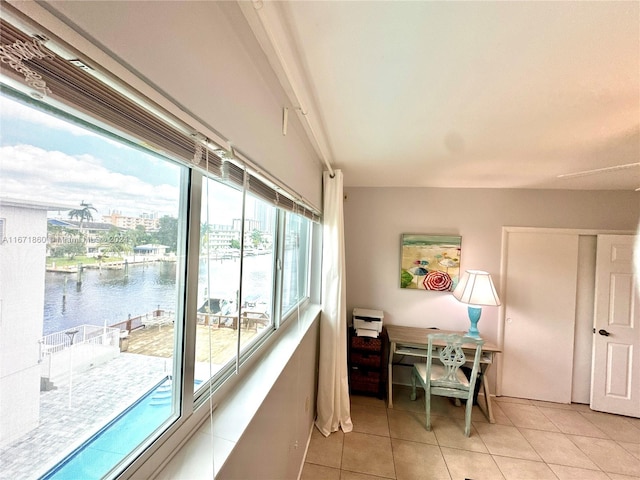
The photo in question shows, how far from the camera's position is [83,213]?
498 mm

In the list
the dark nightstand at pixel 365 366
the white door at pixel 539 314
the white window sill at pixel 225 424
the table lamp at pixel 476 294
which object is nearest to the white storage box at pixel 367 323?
the dark nightstand at pixel 365 366

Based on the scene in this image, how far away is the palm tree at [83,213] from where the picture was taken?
48 centimetres

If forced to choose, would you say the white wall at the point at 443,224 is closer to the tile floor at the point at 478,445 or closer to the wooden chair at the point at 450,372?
the wooden chair at the point at 450,372

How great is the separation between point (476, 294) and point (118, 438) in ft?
10.2

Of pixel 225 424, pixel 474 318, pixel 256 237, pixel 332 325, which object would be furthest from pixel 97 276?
pixel 474 318

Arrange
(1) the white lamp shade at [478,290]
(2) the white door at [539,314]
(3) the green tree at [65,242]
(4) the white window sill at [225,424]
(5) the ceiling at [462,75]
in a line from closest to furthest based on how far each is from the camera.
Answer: (3) the green tree at [65,242] < (4) the white window sill at [225,424] < (5) the ceiling at [462,75] < (1) the white lamp shade at [478,290] < (2) the white door at [539,314]

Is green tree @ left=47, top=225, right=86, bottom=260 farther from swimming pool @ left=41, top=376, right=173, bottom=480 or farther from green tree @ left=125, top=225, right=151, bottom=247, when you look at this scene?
swimming pool @ left=41, top=376, right=173, bottom=480

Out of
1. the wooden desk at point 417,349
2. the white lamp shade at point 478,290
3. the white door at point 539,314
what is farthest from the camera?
the white door at point 539,314

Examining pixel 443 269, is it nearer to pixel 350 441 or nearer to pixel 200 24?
pixel 350 441

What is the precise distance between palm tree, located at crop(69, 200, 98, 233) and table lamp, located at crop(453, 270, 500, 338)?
317cm

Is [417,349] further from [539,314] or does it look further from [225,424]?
[225,424]

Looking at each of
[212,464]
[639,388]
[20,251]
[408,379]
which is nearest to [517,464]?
[408,379]

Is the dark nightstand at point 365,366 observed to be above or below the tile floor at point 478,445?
above

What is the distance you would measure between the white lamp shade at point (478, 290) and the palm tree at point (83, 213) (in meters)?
3.17
